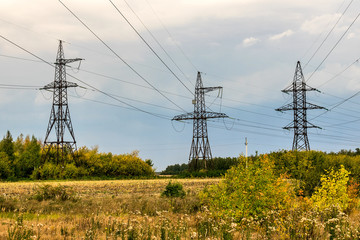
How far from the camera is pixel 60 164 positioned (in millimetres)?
60531

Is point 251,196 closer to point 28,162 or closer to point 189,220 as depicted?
point 189,220

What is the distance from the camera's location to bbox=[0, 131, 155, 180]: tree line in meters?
60.2

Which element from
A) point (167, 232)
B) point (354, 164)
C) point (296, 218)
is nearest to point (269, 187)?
point (296, 218)

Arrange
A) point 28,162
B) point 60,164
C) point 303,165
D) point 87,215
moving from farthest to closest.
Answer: point 28,162 < point 60,164 < point 303,165 < point 87,215

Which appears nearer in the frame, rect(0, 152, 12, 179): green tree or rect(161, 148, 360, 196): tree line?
rect(161, 148, 360, 196): tree line

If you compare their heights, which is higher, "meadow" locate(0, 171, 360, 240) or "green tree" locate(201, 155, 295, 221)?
"green tree" locate(201, 155, 295, 221)

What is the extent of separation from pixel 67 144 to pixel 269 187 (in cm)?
4990

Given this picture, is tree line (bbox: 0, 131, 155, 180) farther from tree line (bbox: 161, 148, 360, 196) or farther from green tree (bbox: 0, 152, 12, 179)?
tree line (bbox: 161, 148, 360, 196)

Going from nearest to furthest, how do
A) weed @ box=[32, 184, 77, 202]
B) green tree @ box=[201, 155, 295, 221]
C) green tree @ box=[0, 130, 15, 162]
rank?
green tree @ box=[201, 155, 295, 221]
weed @ box=[32, 184, 77, 202]
green tree @ box=[0, 130, 15, 162]

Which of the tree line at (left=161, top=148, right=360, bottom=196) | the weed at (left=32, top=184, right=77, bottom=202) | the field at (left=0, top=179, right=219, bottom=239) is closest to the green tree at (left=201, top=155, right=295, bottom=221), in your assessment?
the tree line at (left=161, top=148, right=360, bottom=196)

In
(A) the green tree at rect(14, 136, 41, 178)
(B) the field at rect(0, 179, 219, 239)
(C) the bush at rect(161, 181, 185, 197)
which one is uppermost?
(A) the green tree at rect(14, 136, 41, 178)

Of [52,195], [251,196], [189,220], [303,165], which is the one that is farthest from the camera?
[303,165]

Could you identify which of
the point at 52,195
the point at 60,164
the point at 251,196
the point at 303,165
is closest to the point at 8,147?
the point at 60,164

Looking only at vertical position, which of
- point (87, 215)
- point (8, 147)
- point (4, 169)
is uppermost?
point (8, 147)
